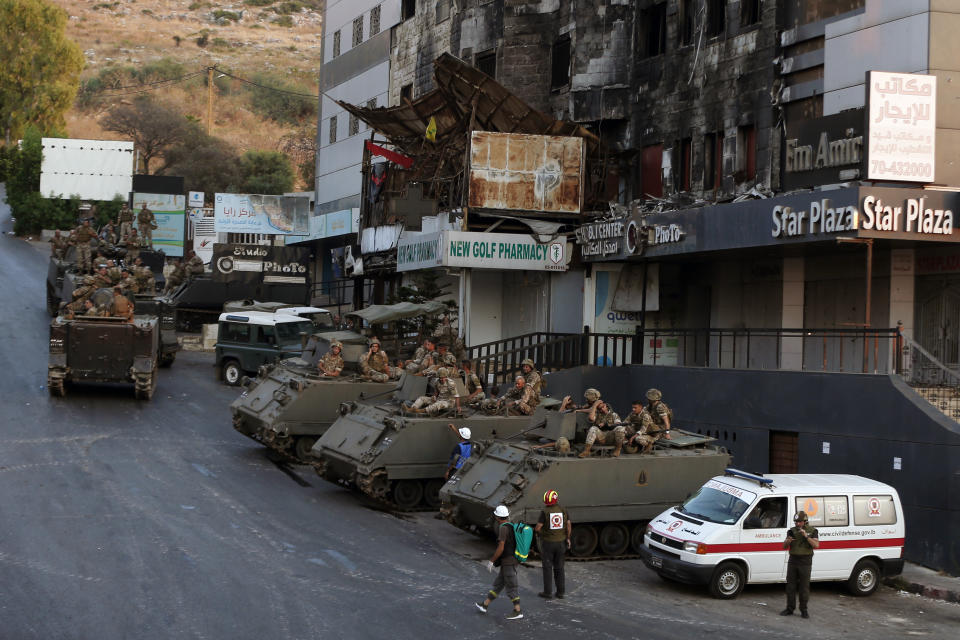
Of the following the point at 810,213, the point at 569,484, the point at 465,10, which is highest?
the point at 465,10

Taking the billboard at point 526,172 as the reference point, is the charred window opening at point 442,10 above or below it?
above

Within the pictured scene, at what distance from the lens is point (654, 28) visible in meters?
29.4

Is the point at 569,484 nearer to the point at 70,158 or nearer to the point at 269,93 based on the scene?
the point at 70,158

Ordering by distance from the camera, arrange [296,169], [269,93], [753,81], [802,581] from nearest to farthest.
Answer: [802,581] < [753,81] < [296,169] < [269,93]

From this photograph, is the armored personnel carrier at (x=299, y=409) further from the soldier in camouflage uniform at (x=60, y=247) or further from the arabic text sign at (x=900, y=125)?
the soldier in camouflage uniform at (x=60, y=247)

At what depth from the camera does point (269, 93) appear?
11012 centimetres

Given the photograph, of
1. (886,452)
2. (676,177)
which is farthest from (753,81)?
(886,452)

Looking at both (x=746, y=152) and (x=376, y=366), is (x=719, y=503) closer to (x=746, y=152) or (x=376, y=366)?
(x=376, y=366)

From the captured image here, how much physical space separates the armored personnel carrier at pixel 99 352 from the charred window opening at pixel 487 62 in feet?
43.7

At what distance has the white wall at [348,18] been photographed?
4275 centimetres

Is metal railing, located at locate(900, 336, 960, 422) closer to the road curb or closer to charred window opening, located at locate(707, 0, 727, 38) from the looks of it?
the road curb

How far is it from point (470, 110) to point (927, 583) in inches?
715

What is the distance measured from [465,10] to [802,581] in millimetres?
24450

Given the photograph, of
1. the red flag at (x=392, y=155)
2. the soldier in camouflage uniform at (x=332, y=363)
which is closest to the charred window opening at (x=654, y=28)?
the red flag at (x=392, y=155)
